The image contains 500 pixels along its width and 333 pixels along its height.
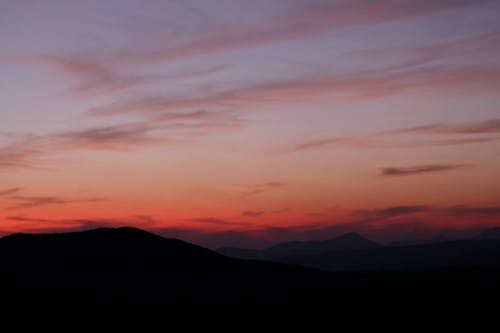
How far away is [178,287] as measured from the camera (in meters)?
74.1

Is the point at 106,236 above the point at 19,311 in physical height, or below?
above

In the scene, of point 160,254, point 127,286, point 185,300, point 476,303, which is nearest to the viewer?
point 476,303

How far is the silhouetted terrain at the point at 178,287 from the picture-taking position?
199ft

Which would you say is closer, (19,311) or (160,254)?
(19,311)

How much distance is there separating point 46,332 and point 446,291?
147 feet

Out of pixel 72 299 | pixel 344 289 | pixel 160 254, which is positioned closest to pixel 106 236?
pixel 160 254

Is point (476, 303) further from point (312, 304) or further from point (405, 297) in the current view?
point (312, 304)

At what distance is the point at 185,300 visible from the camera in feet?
225

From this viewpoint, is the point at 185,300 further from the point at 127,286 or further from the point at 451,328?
the point at 451,328

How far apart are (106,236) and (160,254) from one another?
9.01 metres

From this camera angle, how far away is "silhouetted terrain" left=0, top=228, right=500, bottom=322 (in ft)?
199

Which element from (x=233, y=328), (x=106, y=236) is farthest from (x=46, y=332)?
(x=106, y=236)

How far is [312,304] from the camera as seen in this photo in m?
65.3

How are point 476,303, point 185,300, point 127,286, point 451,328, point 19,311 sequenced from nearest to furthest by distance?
1. point 451,328
2. point 19,311
3. point 476,303
4. point 185,300
5. point 127,286
